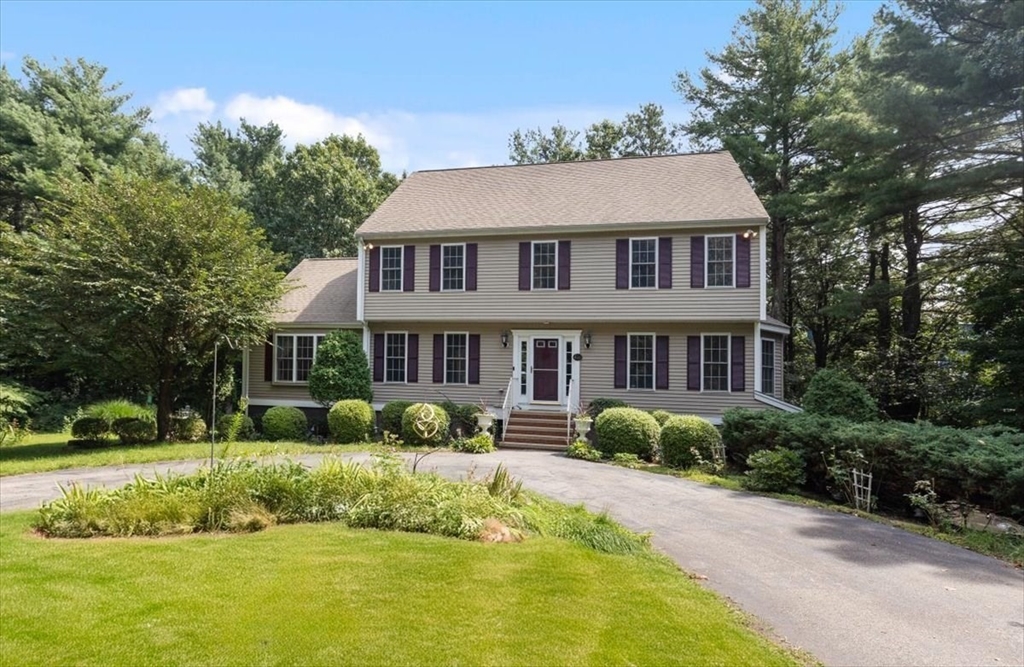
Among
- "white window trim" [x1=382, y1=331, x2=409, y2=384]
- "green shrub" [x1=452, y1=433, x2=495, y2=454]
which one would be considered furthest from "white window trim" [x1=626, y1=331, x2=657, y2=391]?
"white window trim" [x1=382, y1=331, x2=409, y2=384]

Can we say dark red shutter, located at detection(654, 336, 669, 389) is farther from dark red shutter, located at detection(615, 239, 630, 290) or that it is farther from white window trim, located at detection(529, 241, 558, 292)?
white window trim, located at detection(529, 241, 558, 292)

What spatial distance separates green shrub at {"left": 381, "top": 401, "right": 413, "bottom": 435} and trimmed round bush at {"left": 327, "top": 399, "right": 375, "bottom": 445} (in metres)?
0.48

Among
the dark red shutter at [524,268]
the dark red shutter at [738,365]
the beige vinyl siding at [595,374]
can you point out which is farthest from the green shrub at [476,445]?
the dark red shutter at [738,365]

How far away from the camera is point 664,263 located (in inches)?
637

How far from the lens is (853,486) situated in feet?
31.0

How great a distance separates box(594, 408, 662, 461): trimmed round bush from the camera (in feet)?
44.9

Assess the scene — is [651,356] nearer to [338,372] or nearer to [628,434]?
[628,434]

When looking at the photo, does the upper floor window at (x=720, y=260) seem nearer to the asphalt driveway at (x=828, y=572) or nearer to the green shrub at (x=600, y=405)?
the green shrub at (x=600, y=405)

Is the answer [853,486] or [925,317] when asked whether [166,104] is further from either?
[925,317]

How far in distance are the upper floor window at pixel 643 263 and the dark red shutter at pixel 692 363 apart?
6.41ft

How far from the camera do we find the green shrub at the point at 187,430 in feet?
55.1

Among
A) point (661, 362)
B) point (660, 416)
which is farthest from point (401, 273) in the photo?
point (660, 416)

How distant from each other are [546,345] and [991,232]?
15281mm

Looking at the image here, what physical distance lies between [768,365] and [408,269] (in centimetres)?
1119
